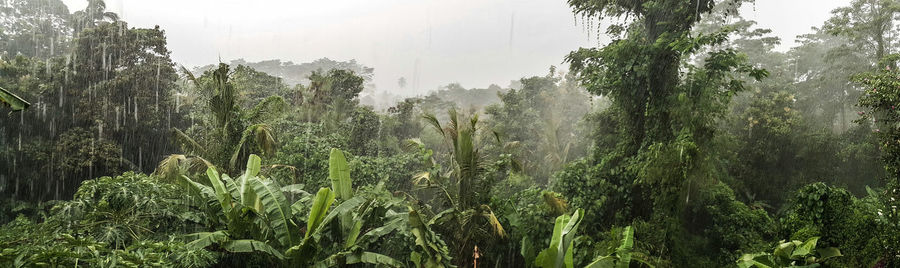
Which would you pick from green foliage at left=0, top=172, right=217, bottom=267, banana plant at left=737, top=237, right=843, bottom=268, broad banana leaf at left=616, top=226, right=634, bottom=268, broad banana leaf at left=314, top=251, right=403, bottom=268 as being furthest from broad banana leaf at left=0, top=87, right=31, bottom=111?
banana plant at left=737, top=237, right=843, bottom=268

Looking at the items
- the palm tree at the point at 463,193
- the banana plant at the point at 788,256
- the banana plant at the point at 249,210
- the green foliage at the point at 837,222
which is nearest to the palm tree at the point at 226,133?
the banana plant at the point at 249,210

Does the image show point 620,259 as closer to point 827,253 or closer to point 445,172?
point 827,253

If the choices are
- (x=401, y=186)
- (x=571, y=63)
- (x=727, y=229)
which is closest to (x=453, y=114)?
(x=571, y=63)

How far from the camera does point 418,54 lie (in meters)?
103

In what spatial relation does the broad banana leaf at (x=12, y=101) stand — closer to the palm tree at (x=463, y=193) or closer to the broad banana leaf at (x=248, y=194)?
the broad banana leaf at (x=248, y=194)

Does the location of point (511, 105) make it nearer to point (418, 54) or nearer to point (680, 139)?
point (680, 139)

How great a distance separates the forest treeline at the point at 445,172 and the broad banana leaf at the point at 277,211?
23 millimetres

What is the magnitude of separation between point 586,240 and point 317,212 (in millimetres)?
3845

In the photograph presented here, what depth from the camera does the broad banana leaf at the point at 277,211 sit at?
4926 mm

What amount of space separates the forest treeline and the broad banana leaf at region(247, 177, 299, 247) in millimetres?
23

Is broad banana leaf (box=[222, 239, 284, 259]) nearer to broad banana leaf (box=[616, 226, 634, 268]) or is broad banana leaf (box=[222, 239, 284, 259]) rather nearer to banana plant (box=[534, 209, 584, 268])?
banana plant (box=[534, 209, 584, 268])

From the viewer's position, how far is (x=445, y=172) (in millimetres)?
7562

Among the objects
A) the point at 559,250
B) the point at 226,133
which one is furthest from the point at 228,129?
the point at 559,250

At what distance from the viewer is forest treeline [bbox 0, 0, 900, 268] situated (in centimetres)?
487
